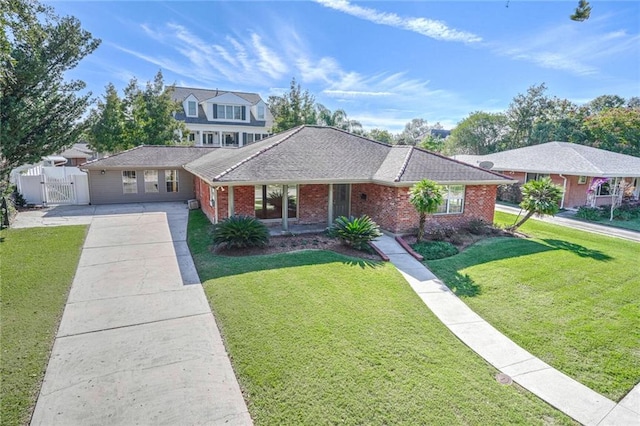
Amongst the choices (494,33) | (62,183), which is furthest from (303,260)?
(62,183)

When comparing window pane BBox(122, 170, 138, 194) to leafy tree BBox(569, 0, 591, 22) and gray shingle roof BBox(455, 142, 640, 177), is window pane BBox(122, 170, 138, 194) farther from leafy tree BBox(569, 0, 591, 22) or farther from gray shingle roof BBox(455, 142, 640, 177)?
gray shingle roof BBox(455, 142, 640, 177)

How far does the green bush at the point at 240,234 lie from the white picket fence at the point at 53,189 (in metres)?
13.5

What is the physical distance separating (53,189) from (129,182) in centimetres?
393

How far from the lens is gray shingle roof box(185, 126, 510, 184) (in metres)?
13.8

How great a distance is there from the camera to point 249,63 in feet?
71.8

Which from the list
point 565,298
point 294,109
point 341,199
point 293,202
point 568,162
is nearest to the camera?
point 565,298

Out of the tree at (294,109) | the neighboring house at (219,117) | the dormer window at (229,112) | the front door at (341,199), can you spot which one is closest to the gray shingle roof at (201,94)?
the neighboring house at (219,117)

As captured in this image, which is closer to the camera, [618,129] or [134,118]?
[134,118]

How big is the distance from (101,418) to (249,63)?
69.4 feet

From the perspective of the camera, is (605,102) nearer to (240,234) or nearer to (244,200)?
(244,200)

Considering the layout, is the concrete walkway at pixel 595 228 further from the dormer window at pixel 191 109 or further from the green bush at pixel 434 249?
the dormer window at pixel 191 109

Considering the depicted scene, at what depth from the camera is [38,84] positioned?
12.8 meters

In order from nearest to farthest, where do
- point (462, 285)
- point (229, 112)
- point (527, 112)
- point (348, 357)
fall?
point (348, 357), point (462, 285), point (229, 112), point (527, 112)

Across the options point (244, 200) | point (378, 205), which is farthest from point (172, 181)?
point (378, 205)
